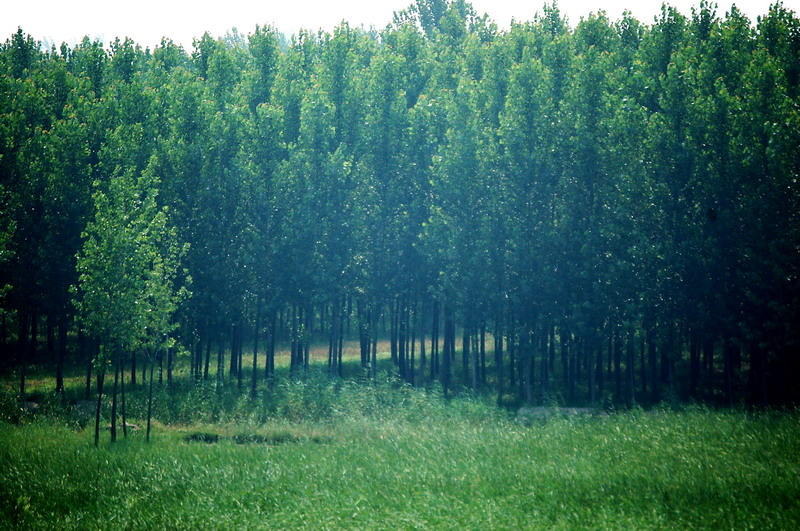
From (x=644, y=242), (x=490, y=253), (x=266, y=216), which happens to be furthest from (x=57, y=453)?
(x=644, y=242)

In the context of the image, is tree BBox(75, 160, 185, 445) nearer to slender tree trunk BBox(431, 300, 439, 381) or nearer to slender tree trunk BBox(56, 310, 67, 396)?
slender tree trunk BBox(56, 310, 67, 396)

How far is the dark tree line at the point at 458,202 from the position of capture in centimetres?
3183

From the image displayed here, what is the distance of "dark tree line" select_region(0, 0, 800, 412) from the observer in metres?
31.8

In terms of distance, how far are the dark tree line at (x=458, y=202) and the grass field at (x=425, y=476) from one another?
6710 mm

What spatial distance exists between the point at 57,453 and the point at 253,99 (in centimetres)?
3037

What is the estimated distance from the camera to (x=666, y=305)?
114 feet

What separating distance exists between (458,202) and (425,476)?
2404 cm

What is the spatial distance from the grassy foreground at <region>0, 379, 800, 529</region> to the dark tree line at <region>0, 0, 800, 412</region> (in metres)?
7.04

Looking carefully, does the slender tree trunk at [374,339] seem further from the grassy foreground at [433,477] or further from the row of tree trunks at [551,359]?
the grassy foreground at [433,477]

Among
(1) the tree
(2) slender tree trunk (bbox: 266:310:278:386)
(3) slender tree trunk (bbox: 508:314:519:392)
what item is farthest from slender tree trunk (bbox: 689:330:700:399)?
(1) the tree

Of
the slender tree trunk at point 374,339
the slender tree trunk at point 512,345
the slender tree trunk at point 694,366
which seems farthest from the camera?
the slender tree trunk at point 374,339

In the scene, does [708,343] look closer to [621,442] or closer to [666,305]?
[666,305]

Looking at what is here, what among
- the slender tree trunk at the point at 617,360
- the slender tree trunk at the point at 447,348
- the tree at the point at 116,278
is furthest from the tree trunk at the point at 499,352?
the tree at the point at 116,278

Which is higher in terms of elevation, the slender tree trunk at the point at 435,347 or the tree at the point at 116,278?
the tree at the point at 116,278
